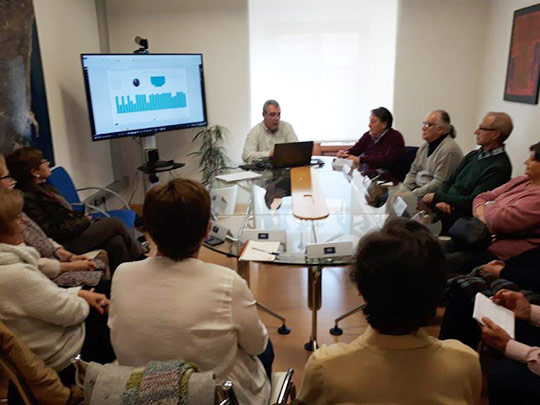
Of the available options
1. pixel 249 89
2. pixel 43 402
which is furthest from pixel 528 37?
pixel 43 402

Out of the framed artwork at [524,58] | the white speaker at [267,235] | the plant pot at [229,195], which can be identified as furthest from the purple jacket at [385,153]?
the white speaker at [267,235]

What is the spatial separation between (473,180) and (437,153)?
45cm

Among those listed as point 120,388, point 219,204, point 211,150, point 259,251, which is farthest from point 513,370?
point 211,150

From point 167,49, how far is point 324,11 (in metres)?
1.88

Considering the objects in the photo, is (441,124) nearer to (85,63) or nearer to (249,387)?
(249,387)

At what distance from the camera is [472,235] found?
2410mm

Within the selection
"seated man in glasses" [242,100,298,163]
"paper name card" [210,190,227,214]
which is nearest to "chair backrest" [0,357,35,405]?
"paper name card" [210,190,227,214]

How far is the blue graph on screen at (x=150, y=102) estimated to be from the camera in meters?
3.97

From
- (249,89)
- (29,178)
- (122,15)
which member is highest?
(122,15)

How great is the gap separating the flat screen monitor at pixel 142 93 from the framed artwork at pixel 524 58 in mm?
3029

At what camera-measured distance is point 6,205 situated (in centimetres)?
166

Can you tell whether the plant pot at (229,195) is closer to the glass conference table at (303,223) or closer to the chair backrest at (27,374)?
the glass conference table at (303,223)

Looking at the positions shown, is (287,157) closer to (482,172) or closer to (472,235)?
(482,172)

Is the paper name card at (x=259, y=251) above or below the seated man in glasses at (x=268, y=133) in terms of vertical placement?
below
